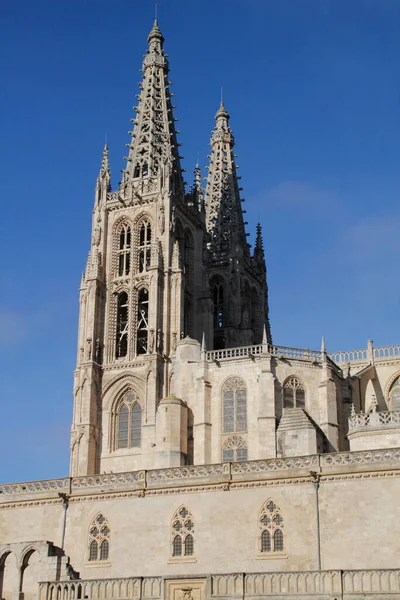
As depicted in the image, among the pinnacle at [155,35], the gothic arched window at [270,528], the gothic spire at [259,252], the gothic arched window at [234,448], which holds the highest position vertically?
the pinnacle at [155,35]

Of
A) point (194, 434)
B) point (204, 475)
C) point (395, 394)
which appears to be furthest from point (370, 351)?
point (204, 475)

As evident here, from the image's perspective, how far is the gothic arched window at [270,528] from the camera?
35000 millimetres

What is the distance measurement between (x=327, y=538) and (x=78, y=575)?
31.3 ft

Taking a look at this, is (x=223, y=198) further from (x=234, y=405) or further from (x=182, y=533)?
(x=182, y=533)

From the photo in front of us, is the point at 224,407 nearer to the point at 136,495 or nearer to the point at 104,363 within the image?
the point at 104,363

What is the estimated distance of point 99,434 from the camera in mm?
63000

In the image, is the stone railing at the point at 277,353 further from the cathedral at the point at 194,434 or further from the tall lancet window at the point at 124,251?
the tall lancet window at the point at 124,251

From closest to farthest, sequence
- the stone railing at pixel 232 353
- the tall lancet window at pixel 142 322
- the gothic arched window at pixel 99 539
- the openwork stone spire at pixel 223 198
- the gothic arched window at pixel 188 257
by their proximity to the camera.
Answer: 1. the gothic arched window at pixel 99 539
2. the stone railing at pixel 232 353
3. the tall lancet window at pixel 142 322
4. the gothic arched window at pixel 188 257
5. the openwork stone spire at pixel 223 198

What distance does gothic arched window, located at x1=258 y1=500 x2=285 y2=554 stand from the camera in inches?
1378

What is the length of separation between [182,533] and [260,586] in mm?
5525

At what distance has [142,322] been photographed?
67.6 metres

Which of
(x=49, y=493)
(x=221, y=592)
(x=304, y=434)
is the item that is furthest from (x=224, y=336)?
(x=221, y=592)

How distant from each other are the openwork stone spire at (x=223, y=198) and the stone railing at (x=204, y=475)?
148 feet

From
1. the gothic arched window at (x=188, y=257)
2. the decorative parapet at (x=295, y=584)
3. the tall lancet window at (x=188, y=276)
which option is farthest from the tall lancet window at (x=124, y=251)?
the decorative parapet at (x=295, y=584)
